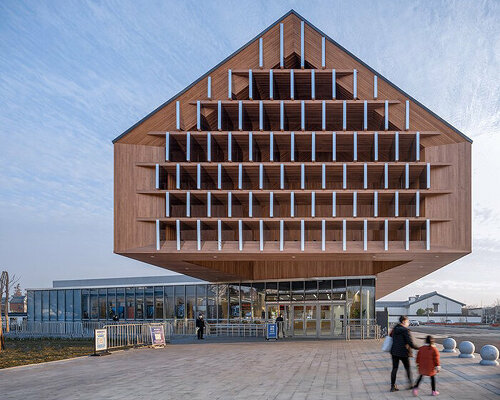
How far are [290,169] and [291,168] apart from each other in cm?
18

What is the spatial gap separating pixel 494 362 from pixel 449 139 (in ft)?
50.4

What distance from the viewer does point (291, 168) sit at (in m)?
30.7

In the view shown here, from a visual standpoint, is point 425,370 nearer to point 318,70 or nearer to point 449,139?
point 449,139

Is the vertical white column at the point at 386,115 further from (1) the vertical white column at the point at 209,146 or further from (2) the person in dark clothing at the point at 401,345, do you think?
(2) the person in dark clothing at the point at 401,345

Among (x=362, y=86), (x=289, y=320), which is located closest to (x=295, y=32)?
(x=362, y=86)

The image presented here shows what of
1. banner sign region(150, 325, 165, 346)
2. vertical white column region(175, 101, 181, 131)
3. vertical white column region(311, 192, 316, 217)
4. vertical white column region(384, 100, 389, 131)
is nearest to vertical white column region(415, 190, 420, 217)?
vertical white column region(384, 100, 389, 131)

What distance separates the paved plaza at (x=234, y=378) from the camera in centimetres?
1250

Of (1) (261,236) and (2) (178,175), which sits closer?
(1) (261,236)

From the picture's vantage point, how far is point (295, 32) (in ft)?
105

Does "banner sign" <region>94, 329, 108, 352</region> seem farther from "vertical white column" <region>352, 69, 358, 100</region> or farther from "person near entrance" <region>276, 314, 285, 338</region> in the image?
"vertical white column" <region>352, 69, 358, 100</region>

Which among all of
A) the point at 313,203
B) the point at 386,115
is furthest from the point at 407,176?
the point at 313,203

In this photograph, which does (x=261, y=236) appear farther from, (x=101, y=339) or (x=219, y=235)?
(x=101, y=339)

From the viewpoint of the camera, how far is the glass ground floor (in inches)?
→ 1380

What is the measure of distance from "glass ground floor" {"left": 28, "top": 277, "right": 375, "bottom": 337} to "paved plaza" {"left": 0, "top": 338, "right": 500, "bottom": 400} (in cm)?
1315
